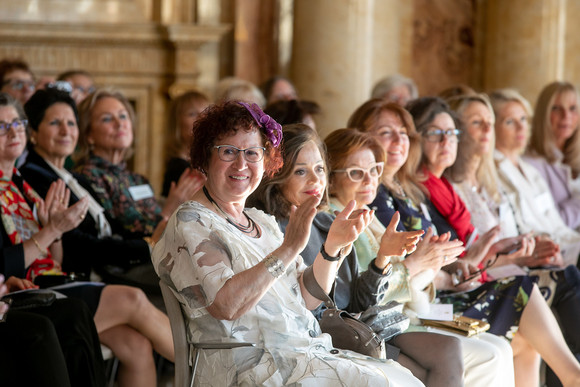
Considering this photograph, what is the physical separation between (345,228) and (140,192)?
2.33 metres

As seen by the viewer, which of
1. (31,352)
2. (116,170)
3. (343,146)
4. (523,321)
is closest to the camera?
(31,352)

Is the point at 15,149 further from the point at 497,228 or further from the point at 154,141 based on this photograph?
the point at 154,141

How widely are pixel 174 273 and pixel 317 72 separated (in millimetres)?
4280

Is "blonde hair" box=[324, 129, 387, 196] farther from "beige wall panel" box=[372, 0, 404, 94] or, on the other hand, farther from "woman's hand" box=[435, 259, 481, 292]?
"beige wall panel" box=[372, 0, 404, 94]

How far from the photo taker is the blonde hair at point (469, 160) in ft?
16.0

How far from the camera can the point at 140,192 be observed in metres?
4.86

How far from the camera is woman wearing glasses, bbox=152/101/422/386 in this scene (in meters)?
2.53

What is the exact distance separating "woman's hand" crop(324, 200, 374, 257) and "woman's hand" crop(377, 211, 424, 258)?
33cm

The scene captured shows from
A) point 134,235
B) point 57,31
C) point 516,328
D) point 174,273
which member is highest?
point 57,31

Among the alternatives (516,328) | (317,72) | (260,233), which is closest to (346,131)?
(260,233)

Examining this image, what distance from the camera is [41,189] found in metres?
4.11

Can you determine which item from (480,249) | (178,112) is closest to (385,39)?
(178,112)

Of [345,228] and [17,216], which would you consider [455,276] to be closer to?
[345,228]

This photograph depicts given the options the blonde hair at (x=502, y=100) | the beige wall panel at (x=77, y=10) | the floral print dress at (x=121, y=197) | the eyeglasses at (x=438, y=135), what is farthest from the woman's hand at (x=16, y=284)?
the beige wall panel at (x=77, y=10)
